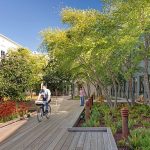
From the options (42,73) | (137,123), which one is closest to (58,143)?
(137,123)

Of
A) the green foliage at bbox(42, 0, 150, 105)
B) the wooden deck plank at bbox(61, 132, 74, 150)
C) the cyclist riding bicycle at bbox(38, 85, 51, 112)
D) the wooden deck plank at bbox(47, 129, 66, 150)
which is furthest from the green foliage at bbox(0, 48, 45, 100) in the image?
the wooden deck plank at bbox(61, 132, 74, 150)

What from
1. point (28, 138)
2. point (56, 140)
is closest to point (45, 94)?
point (28, 138)

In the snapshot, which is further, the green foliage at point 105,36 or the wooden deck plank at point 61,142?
the green foliage at point 105,36

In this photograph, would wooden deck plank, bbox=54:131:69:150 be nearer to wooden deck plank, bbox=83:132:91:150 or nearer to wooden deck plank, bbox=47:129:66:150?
wooden deck plank, bbox=47:129:66:150

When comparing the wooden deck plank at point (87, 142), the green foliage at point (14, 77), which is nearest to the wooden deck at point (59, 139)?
the wooden deck plank at point (87, 142)

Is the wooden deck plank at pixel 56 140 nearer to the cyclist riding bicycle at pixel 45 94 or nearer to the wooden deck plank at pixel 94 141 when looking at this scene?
the wooden deck plank at pixel 94 141

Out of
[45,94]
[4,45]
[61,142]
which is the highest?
[4,45]

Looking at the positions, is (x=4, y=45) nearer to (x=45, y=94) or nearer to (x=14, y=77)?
(x=14, y=77)

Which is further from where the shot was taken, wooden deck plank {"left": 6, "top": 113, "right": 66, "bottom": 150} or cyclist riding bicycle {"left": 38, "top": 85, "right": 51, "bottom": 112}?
cyclist riding bicycle {"left": 38, "top": 85, "right": 51, "bottom": 112}

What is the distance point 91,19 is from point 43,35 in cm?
959

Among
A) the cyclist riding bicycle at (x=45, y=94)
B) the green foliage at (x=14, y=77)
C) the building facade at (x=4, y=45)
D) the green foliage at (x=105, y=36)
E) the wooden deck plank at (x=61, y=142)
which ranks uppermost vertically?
the building facade at (x=4, y=45)

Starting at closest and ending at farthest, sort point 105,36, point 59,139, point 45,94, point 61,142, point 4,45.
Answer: point 61,142 → point 59,139 → point 45,94 → point 105,36 → point 4,45

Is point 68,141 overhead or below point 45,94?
below

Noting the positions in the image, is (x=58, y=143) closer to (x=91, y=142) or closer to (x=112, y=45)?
(x=91, y=142)
